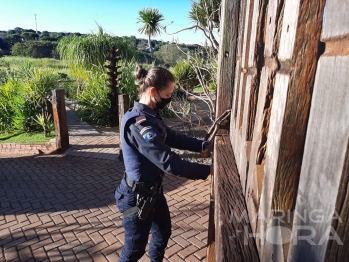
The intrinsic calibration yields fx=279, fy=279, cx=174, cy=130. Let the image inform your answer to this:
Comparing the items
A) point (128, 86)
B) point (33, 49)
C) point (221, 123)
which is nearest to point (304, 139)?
point (221, 123)

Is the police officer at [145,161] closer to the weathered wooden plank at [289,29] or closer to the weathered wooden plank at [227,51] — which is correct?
the weathered wooden plank at [227,51]

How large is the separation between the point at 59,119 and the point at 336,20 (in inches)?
268

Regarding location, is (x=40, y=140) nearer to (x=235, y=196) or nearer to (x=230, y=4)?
(x=230, y=4)

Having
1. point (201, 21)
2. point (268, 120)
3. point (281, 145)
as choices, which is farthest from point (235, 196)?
point (201, 21)

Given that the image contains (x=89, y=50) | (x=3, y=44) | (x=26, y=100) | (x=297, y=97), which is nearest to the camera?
(x=297, y=97)

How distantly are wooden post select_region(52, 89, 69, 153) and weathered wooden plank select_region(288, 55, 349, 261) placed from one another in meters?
6.63

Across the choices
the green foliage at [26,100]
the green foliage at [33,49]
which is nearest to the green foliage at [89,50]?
the green foliage at [26,100]

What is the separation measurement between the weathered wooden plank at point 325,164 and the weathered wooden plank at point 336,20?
4 cm

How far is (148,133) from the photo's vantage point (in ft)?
6.12

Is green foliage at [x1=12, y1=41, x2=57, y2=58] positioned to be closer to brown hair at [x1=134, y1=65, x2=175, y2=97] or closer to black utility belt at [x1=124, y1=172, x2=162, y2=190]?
brown hair at [x1=134, y1=65, x2=175, y2=97]

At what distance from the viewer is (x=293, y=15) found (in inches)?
22.6

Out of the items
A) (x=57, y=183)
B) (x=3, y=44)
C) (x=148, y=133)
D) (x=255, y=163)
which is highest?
(x=3, y=44)

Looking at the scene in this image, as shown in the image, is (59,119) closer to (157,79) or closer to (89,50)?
(157,79)

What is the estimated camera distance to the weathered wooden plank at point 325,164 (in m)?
0.40
